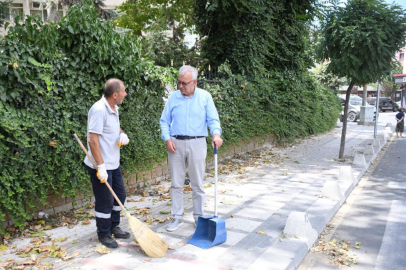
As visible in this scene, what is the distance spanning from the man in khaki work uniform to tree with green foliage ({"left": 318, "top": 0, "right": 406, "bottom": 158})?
292 inches

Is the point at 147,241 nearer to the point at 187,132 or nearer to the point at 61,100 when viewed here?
the point at 187,132

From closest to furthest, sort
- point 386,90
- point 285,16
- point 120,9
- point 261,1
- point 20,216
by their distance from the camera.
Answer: point 20,216 < point 261,1 < point 285,16 < point 120,9 < point 386,90

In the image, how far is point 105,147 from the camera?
13.9 feet

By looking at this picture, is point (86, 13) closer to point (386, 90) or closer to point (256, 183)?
point (256, 183)

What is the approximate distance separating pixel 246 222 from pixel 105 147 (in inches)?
91.1

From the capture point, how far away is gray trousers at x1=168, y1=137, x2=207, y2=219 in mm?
4797

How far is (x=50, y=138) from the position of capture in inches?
195

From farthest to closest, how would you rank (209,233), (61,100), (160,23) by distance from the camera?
(160,23)
(61,100)
(209,233)

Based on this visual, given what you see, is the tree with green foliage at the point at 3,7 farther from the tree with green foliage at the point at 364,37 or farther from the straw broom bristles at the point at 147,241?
the straw broom bristles at the point at 147,241

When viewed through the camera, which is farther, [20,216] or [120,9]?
[120,9]

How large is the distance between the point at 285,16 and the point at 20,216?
1228cm

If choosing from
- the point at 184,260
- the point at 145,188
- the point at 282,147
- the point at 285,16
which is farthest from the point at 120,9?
the point at 184,260

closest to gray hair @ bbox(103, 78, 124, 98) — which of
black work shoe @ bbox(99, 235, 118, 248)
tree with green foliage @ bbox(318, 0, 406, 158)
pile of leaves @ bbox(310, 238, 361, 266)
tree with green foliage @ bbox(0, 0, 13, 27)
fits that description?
black work shoe @ bbox(99, 235, 118, 248)

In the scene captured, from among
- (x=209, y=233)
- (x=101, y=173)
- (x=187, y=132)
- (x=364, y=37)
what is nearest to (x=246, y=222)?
(x=209, y=233)
